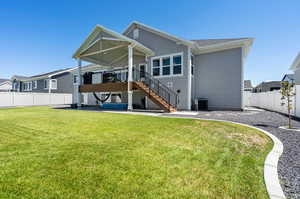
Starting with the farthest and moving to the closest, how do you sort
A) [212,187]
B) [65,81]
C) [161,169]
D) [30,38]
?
[65,81]
[30,38]
[161,169]
[212,187]

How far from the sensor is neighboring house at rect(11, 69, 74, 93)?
2395 centimetres

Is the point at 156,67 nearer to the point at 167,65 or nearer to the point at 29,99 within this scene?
the point at 167,65

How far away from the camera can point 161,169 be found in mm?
2391

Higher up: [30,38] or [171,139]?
[30,38]

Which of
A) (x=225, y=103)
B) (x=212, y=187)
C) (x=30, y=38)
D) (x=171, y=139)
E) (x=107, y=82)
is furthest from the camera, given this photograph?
(x=30, y=38)

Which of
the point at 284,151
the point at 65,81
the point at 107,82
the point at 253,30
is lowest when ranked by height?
the point at 284,151

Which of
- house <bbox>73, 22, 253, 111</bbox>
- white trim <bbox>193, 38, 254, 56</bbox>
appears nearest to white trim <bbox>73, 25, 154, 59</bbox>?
house <bbox>73, 22, 253, 111</bbox>

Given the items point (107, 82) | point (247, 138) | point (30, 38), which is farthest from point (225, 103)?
point (30, 38)

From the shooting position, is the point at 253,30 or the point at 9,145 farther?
the point at 253,30

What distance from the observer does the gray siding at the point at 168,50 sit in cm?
1130

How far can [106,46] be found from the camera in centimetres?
1251

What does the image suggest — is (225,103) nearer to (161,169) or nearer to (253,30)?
(253,30)

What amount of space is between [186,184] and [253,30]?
15.3 m

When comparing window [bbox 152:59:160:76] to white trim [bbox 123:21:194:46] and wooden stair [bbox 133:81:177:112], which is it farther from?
wooden stair [bbox 133:81:177:112]
